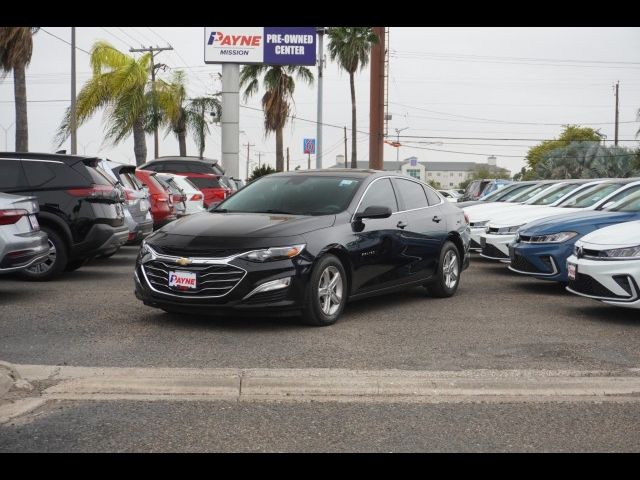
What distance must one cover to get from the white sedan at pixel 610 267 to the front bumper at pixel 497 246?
3938 millimetres

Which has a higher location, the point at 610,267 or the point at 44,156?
the point at 44,156

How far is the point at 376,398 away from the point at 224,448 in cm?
146

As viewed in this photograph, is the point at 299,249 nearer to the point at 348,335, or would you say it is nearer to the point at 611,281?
the point at 348,335

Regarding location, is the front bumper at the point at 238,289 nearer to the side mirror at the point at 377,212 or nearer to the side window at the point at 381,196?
the side mirror at the point at 377,212

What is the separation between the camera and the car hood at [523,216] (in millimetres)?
13406

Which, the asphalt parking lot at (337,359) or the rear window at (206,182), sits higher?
the rear window at (206,182)

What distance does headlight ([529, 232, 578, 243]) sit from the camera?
34.5 feet

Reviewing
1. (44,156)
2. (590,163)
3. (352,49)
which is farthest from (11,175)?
(590,163)

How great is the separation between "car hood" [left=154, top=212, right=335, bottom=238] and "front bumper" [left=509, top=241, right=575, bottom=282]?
3.38 m

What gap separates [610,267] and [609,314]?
95cm

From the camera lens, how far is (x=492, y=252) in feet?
43.9

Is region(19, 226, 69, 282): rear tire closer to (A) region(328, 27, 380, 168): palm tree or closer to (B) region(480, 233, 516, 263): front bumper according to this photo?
(B) region(480, 233, 516, 263): front bumper

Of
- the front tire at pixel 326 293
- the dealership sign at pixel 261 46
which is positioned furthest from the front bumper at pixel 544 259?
the dealership sign at pixel 261 46
